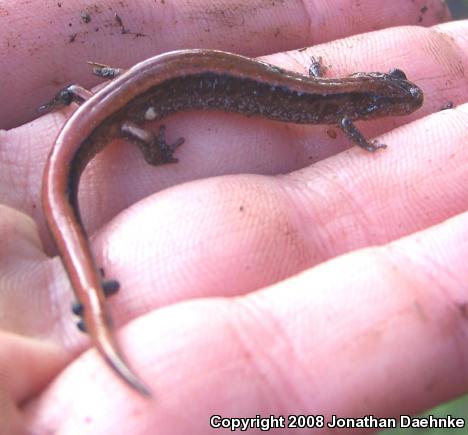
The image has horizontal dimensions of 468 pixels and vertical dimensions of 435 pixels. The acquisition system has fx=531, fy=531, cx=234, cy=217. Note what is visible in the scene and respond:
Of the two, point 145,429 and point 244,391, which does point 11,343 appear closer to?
point 145,429

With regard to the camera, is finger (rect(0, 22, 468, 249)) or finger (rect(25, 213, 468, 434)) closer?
finger (rect(25, 213, 468, 434))

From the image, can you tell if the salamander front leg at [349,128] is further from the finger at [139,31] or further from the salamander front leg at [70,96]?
the salamander front leg at [70,96]

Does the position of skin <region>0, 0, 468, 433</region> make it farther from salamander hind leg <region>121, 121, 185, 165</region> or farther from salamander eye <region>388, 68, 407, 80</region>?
salamander eye <region>388, 68, 407, 80</region>

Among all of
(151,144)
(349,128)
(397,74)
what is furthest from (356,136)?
(151,144)

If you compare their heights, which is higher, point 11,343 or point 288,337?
point 11,343

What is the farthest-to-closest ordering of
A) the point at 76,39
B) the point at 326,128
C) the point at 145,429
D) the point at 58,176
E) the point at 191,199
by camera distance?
the point at 326,128 → the point at 76,39 → the point at 58,176 → the point at 191,199 → the point at 145,429

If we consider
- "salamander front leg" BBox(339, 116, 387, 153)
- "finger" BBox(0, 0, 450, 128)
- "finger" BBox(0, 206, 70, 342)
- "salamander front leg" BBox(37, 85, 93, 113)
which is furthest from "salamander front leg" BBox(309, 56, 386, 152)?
"finger" BBox(0, 206, 70, 342)

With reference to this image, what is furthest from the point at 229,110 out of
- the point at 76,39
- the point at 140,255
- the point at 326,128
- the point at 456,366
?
the point at 456,366

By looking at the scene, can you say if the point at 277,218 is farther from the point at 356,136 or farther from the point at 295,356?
the point at 356,136
